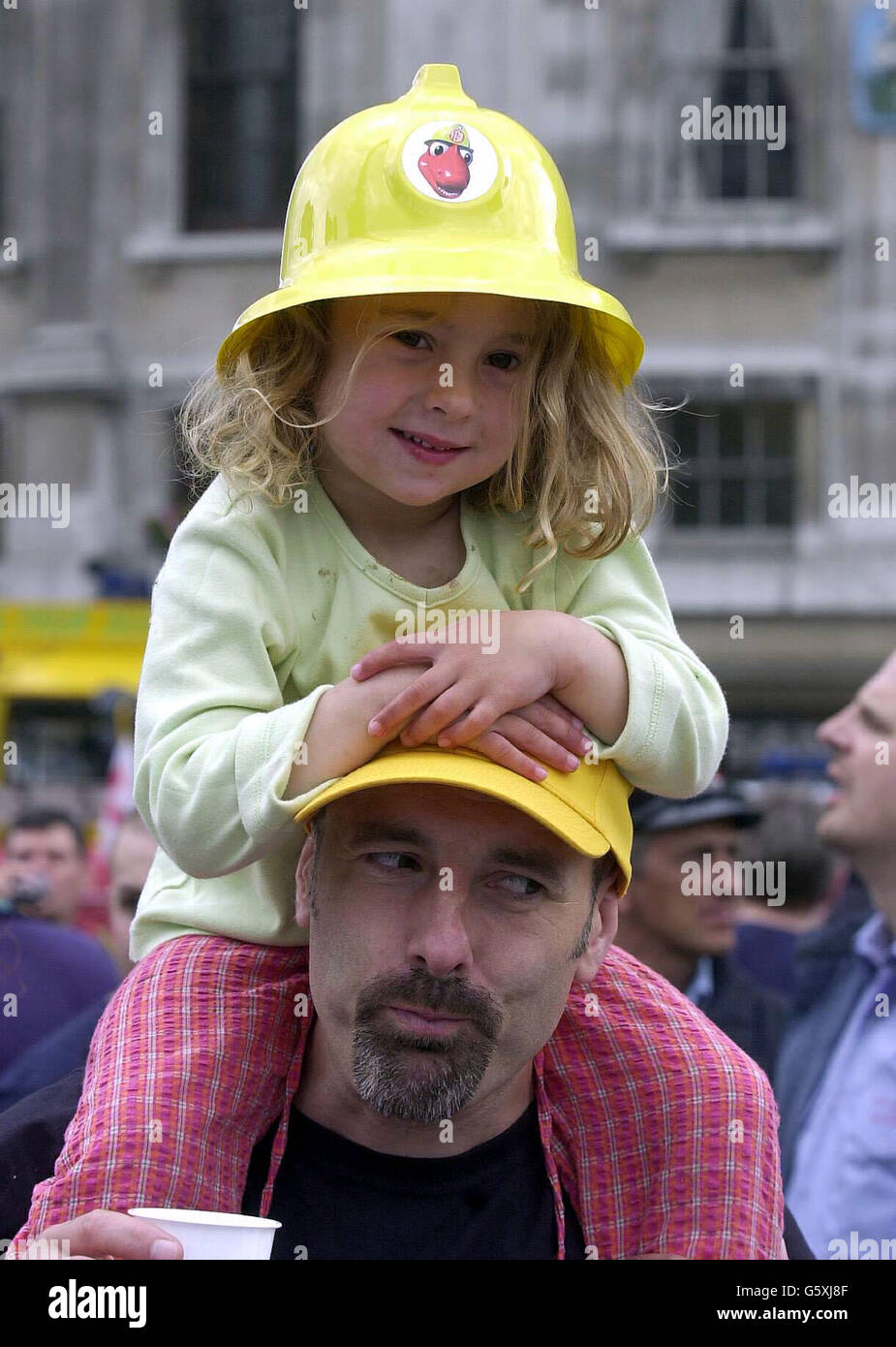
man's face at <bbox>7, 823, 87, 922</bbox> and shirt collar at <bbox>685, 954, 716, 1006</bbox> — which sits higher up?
man's face at <bbox>7, 823, 87, 922</bbox>

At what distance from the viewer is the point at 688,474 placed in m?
16.5

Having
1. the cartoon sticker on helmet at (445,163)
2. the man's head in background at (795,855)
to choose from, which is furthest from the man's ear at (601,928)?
the man's head in background at (795,855)

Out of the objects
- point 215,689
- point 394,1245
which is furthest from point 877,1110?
point 215,689

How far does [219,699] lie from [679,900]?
10.7ft

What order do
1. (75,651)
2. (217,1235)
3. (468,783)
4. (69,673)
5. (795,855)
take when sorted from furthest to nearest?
(75,651) → (69,673) → (795,855) → (468,783) → (217,1235)

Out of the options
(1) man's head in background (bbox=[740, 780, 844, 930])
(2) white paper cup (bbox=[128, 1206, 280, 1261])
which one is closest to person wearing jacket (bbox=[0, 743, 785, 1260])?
(2) white paper cup (bbox=[128, 1206, 280, 1261])

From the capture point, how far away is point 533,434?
2.76 metres

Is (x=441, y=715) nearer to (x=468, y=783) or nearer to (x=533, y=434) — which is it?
(x=468, y=783)

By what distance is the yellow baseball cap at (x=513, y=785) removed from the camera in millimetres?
2359

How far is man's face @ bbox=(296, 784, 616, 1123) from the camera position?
2445 millimetres

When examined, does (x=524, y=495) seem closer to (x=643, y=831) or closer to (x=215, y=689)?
(x=215, y=689)

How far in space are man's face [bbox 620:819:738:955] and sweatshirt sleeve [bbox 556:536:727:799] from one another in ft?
9.05

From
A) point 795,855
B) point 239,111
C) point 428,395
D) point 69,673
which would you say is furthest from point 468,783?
point 239,111

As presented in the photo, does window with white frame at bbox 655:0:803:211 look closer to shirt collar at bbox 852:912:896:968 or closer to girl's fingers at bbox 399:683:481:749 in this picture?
shirt collar at bbox 852:912:896:968
